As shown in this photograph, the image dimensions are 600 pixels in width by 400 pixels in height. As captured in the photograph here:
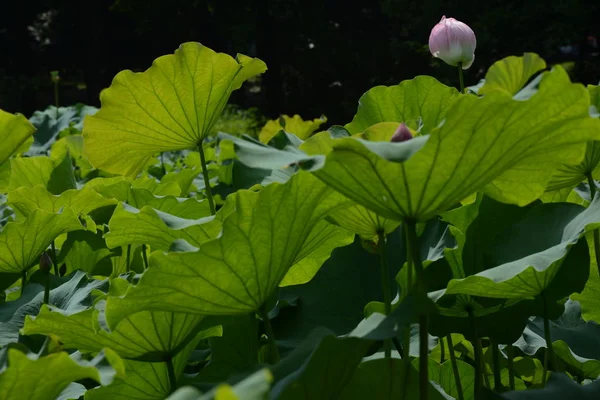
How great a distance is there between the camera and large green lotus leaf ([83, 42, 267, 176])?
93 centimetres

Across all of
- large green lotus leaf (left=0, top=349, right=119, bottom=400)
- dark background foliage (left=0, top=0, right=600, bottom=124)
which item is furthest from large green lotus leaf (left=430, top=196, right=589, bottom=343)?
dark background foliage (left=0, top=0, right=600, bottom=124)

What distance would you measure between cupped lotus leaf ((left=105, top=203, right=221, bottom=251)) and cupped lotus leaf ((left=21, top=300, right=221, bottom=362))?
0.08 m

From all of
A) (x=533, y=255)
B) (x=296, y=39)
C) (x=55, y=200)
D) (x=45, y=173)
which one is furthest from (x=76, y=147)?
(x=296, y=39)

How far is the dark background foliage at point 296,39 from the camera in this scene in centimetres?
1077

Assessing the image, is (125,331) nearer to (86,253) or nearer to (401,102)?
(401,102)

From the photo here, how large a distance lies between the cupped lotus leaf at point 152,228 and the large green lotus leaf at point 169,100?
0.56ft

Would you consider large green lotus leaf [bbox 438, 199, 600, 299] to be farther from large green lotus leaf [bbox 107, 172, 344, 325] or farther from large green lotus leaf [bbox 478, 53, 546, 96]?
large green lotus leaf [bbox 478, 53, 546, 96]

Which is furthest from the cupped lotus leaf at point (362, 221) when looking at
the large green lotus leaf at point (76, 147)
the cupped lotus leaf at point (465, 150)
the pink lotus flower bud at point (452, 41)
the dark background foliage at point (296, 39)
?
the dark background foliage at point (296, 39)

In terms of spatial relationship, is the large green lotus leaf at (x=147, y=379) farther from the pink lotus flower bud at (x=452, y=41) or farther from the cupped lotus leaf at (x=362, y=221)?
the pink lotus flower bud at (x=452, y=41)

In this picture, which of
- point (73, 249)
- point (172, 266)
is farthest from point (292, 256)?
point (73, 249)

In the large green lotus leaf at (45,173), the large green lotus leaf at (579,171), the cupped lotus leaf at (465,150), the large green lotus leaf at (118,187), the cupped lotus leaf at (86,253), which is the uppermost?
the cupped lotus leaf at (465,150)

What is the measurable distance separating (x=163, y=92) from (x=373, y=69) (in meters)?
12.2

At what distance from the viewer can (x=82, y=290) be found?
95cm

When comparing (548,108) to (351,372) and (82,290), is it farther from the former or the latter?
(82,290)
